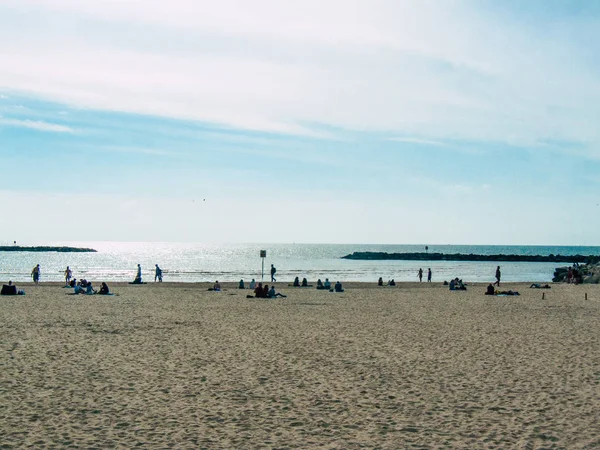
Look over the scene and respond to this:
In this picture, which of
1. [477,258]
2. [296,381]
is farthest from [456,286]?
[477,258]

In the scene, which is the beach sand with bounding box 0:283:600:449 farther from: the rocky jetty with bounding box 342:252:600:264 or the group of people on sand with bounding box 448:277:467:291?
the rocky jetty with bounding box 342:252:600:264

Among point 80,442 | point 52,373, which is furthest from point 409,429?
point 52,373

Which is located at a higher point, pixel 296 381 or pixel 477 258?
pixel 477 258

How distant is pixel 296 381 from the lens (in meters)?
10.9

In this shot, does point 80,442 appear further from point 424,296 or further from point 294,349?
point 424,296

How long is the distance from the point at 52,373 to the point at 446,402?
287 inches

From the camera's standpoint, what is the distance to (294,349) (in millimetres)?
14375

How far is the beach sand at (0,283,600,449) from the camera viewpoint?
7.77 m

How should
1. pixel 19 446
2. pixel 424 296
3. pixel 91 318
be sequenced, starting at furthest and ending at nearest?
pixel 424 296 < pixel 91 318 < pixel 19 446

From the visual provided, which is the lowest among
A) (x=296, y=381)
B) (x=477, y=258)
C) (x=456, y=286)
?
(x=296, y=381)

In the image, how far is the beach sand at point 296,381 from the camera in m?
7.77

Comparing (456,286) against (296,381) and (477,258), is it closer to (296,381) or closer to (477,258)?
(296,381)

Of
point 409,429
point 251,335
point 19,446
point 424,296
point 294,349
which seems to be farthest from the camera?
point 424,296

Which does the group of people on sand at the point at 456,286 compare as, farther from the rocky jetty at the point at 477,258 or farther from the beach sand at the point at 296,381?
the rocky jetty at the point at 477,258
